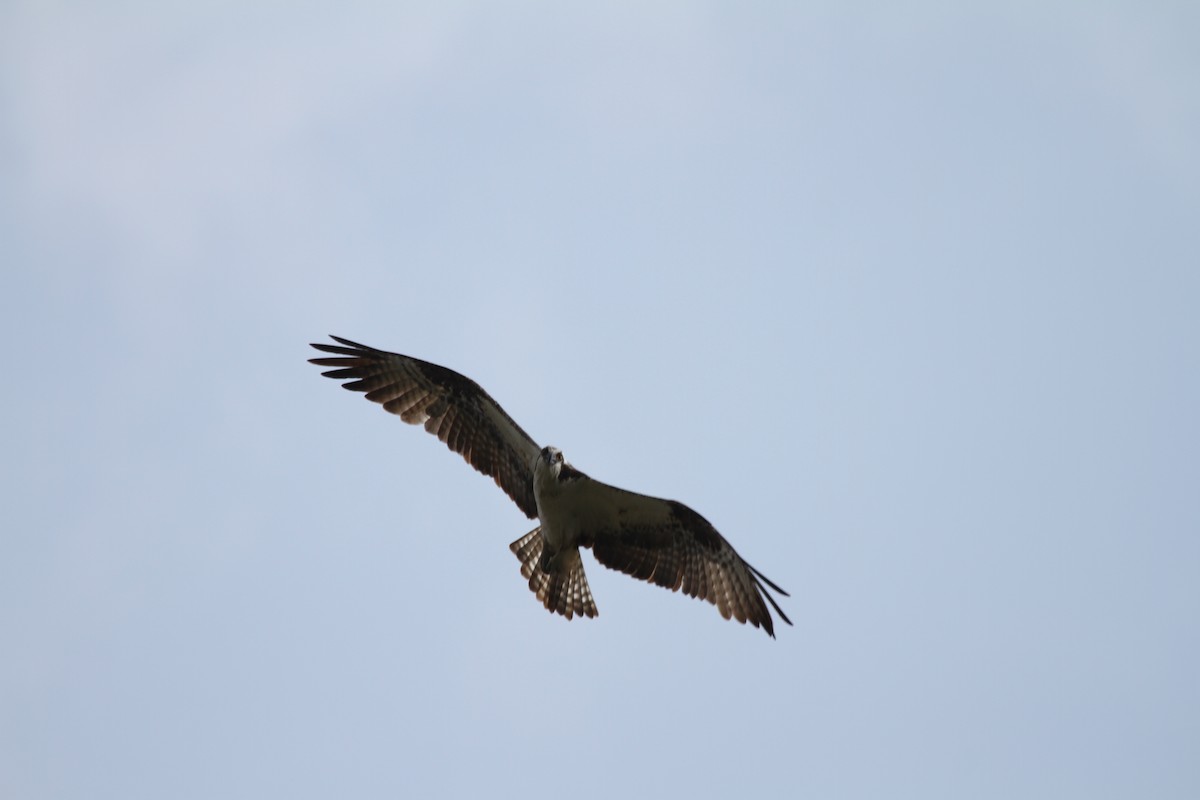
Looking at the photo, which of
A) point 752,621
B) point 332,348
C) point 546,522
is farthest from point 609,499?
point 332,348

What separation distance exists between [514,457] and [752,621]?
9.83ft

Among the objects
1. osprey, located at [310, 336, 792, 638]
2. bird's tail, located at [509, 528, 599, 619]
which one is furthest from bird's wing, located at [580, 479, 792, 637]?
bird's tail, located at [509, 528, 599, 619]

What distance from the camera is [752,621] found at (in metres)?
12.6

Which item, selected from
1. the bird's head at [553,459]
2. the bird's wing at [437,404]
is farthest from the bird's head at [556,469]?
the bird's wing at [437,404]

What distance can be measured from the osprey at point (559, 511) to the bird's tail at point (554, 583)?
0.4 inches

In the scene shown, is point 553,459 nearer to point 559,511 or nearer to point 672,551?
point 559,511

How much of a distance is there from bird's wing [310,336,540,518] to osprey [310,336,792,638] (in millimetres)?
11

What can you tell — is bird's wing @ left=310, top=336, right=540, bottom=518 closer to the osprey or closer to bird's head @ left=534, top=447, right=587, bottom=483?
the osprey

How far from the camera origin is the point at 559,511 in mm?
12523

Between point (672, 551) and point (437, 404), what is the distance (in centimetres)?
294

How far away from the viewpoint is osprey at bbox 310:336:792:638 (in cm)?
1250

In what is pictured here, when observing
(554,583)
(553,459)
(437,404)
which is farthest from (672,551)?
(437,404)

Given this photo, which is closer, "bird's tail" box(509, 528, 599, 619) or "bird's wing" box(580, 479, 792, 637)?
"bird's wing" box(580, 479, 792, 637)

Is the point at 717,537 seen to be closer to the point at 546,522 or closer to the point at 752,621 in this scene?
the point at 752,621
